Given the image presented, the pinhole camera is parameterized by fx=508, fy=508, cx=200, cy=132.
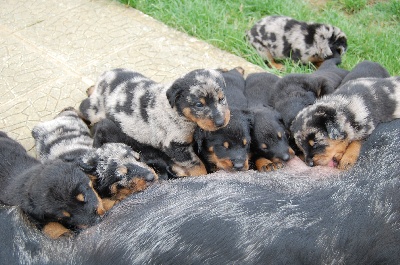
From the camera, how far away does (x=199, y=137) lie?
418cm

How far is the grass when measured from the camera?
6.53m

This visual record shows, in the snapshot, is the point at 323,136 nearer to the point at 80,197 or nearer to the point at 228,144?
the point at 228,144

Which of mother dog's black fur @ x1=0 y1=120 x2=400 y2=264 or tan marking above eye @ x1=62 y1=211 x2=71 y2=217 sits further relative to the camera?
tan marking above eye @ x1=62 y1=211 x2=71 y2=217

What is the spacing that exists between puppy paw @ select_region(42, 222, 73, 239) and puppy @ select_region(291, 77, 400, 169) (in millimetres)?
1737

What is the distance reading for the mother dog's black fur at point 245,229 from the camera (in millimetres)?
2703

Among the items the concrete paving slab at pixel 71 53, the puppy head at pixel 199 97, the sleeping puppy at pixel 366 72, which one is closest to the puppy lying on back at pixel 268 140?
the puppy head at pixel 199 97

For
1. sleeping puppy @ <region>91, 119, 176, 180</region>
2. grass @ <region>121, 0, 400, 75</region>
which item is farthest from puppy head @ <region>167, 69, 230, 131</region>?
grass @ <region>121, 0, 400, 75</region>

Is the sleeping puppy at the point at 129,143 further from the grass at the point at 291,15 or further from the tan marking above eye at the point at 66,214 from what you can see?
the grass at the point at 291,15

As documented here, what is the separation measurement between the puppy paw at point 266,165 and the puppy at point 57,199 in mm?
1272

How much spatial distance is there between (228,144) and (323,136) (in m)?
0.71

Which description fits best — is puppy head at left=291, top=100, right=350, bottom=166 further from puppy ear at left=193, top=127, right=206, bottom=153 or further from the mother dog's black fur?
puppy ear at left=193, top=127, right=206, bottom=153

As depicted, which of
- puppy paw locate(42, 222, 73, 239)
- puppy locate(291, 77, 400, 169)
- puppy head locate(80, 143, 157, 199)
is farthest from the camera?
puppy locate(291, 77, 400, 169)

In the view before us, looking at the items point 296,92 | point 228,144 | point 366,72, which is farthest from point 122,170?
point 366,72

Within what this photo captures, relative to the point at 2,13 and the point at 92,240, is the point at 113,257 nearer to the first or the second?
the point at 92,240
